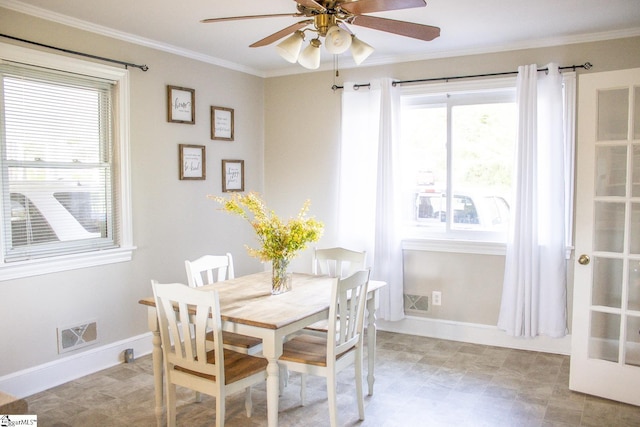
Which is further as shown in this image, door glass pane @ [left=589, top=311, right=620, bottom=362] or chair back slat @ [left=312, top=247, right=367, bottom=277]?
chair back slat @ [left=312, top=247, right=367, bottom=277]

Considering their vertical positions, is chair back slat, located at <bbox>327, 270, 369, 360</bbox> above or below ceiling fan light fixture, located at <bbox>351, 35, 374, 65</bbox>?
below

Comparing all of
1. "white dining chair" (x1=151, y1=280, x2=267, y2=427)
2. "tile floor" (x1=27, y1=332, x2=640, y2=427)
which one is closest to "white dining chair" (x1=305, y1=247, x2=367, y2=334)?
"tile floor" (x1=27, y1=332, x2=640, y2=427)

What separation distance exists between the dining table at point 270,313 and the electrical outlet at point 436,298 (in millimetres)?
1375

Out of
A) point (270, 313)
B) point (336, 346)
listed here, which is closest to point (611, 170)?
point (336, 346)

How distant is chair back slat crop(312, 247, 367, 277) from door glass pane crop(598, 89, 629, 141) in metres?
1.69

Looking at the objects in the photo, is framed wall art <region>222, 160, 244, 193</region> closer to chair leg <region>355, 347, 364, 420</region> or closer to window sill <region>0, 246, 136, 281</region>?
window sill <region>0, 246, 136, 281</region>

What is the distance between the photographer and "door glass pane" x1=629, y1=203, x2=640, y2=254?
10.1ft

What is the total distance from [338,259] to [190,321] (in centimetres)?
135

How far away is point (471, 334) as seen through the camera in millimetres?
4367

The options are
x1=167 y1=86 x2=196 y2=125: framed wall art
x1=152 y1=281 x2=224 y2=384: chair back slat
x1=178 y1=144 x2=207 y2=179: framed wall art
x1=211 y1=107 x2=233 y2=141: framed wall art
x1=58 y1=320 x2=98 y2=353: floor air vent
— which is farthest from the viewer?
x1=211 y1=107 x2=233 y2=141: framed wall art

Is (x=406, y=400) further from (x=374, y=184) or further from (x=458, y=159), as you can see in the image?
(x=458, y=159)

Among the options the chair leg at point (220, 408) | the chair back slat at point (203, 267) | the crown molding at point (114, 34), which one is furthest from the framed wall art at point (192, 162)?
the chair leg at point (220, 408)

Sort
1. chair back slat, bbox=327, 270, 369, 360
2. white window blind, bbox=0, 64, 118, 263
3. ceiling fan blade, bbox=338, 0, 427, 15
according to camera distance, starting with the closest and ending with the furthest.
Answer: ceiling fan blade, bbox=338, 0, 427, 15
chair back slat, bbox=327, 270, 369, 360
white window blind, bbox=0, 64, 118, 263

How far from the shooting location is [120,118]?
3.79m
